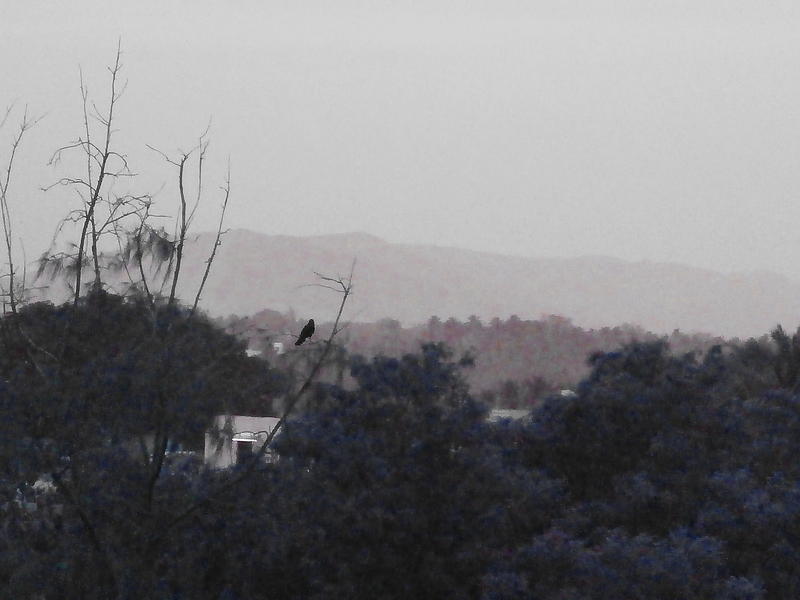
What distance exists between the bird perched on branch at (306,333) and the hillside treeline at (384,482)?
450mm

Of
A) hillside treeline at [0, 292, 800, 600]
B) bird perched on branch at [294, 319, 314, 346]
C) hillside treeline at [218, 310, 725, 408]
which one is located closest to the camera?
hillside treeline at [0, 292, 800, 600]

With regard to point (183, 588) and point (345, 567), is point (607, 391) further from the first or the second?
point (183, 588)

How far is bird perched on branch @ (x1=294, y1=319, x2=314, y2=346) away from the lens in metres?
10.0

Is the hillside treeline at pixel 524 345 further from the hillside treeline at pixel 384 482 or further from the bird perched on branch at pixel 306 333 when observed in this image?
the bird perched on branch at pixel 306 333

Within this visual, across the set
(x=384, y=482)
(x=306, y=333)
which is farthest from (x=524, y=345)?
(x=306, y=333)

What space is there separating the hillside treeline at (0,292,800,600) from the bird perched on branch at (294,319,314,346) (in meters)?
0.45

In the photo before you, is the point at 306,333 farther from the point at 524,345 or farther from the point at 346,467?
the point at 524,345

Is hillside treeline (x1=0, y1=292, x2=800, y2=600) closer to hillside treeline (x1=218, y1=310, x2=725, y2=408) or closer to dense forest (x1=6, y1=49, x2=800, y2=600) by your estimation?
dense forest (x1=6, y1=49, x2=800, y2=600)

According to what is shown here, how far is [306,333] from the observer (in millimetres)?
10391

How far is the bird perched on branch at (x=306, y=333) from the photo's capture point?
10.0 meters

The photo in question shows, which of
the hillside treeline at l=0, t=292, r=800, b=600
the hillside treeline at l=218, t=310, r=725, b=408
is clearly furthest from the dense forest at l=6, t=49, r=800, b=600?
the hillside treeline at l=218, t=310, r=725, b=408

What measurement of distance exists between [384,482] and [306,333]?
2771 millimetres

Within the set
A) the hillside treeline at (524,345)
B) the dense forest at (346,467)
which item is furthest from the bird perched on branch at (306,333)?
the hillside treeline at (524,345)

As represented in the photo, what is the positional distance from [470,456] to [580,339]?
4431 centimetres
